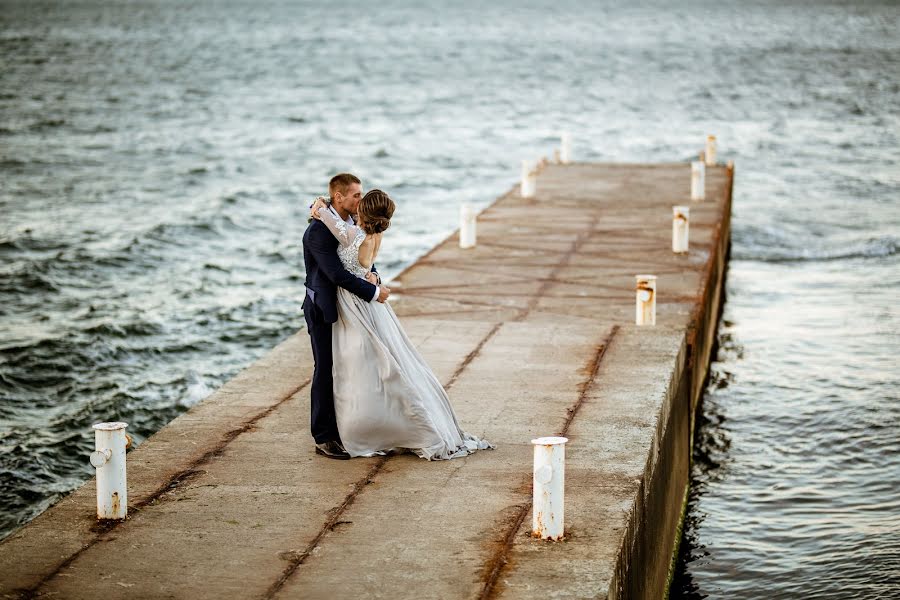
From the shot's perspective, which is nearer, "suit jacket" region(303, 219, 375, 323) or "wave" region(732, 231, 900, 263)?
"suit jacket" region(303, 219, 375, 323)

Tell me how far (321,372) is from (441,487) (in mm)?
1193

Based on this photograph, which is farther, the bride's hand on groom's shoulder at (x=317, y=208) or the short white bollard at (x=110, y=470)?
the bride's hand on groom's shoulder at (x=317, y=208)

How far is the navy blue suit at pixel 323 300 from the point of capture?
851 cm

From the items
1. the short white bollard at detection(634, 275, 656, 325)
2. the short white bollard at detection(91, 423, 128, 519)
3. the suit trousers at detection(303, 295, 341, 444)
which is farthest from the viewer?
the short white bollard at detection(634, 275, 656, 325)

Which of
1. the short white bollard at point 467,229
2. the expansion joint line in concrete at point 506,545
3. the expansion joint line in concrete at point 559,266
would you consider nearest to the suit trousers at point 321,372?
the expansion joint line in concrete at point 506,545

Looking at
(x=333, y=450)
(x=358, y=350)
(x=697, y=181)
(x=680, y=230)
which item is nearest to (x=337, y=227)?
(x=358, y=350)

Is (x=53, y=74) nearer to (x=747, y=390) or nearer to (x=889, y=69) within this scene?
(x=889, y=69)

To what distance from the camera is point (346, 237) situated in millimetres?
8531

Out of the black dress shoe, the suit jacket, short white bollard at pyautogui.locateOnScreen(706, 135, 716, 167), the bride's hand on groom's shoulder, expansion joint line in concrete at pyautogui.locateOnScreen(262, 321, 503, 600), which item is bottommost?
expansion joint line in concrete at pyautogui.locateOnScreen(262, 321, 503, 600)

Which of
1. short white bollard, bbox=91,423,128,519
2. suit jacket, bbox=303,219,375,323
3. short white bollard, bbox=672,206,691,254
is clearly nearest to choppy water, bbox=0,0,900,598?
short white bollard, bbox=672,206,691,254

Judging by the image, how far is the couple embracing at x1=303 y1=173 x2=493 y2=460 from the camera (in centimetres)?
852

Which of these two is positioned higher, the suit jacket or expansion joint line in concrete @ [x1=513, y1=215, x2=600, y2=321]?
the suit jacket

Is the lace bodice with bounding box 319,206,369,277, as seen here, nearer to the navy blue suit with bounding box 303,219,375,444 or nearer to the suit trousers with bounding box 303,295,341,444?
the navy blue suit with bounding box 303,219,375,444

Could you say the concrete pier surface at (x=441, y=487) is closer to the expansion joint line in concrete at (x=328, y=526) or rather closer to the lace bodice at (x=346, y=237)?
the expansion joint line in concrete at (x=328, y=526)
